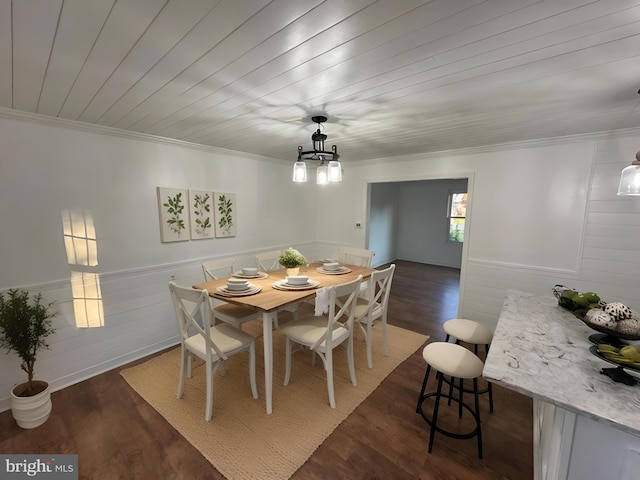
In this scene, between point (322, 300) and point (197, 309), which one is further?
point (322, 300)

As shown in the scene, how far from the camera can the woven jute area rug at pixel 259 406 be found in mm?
1672

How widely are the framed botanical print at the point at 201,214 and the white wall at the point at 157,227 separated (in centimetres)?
10

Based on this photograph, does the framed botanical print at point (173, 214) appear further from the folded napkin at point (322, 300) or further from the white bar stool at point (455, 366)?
the white bar stool at point (455, 366)

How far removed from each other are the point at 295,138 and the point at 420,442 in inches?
112

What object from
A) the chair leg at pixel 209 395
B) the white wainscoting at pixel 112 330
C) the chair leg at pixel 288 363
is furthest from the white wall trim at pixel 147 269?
the chair leg at pixel 288 363

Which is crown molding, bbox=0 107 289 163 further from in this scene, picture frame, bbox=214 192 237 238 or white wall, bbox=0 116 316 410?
picture frame, bbox=214 192 237 238

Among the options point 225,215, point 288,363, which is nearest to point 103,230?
point 225,215

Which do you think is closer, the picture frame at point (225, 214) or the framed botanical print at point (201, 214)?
the framed botanical print at point (201, 214)

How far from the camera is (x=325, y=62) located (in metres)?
1.30

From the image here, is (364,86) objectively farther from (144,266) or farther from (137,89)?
(144,266)

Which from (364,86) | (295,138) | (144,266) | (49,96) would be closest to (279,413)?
(144,266)

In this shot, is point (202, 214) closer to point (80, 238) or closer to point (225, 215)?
point (225, 215)

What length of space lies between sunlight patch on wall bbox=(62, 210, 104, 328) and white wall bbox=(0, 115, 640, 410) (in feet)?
0.16

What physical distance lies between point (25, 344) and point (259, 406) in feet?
5.81
